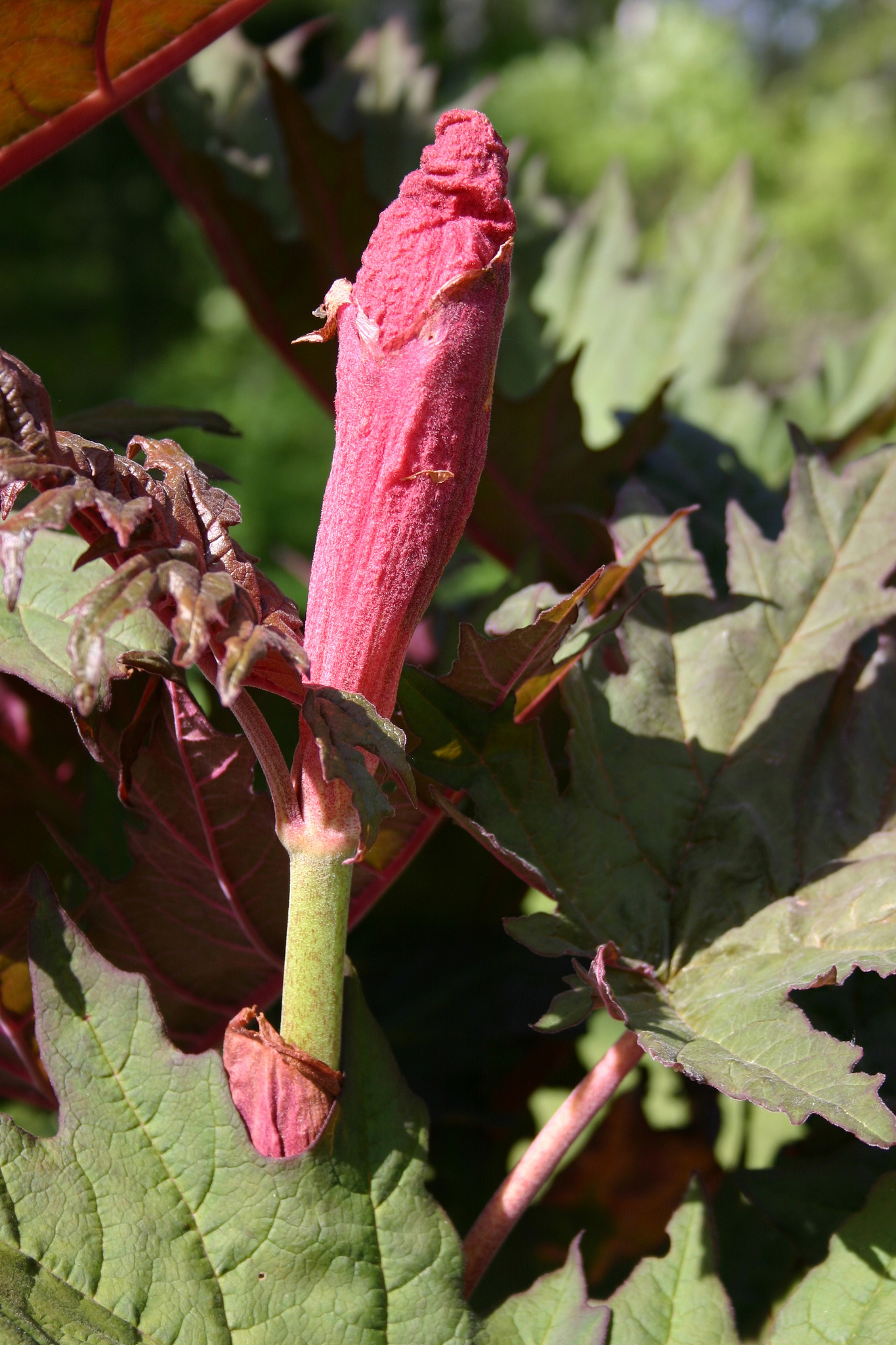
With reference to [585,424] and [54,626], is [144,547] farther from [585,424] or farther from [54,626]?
[585,424]

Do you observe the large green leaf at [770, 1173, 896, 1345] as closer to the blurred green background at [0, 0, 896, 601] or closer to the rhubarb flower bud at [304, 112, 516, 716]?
the rhubarb flower bud at [304, 112, 516, 716]

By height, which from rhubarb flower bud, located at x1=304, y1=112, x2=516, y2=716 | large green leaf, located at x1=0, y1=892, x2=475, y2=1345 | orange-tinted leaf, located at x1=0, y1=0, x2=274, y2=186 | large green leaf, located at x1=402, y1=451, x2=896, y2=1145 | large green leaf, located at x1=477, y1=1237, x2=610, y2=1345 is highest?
orange-tinted leaf, located at x1=0, y1=0, x2=274, y2=186

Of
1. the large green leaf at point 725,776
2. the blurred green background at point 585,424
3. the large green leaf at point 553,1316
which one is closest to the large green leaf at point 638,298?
the blurred green background at point 585,424

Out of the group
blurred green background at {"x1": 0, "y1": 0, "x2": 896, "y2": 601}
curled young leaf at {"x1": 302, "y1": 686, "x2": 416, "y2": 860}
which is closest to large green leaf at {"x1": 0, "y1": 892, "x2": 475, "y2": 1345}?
curled young leaf at {"x1": 302, "y1": 686, "x2": 416, "y2": 860}

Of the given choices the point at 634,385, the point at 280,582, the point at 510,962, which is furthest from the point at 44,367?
the point at 510,962

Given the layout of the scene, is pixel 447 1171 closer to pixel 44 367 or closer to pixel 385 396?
pixel 385 396

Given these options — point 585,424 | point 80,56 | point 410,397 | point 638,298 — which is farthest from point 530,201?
point 410,397

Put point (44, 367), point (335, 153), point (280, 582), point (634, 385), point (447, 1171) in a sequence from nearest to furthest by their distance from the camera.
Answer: point (447, 1171)
point (335, 153)
point (634, 385)
point (280, 582)
point (44, 367)
